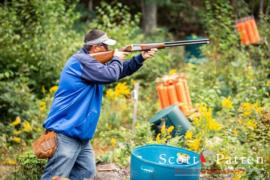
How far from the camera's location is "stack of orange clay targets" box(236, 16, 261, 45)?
37.2 ft

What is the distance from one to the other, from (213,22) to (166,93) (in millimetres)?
3190

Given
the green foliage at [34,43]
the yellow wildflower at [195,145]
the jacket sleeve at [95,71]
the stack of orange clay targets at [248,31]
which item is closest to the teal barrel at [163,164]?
the jacket sleeve at [95,71]

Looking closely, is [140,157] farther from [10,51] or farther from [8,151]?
[10,51]

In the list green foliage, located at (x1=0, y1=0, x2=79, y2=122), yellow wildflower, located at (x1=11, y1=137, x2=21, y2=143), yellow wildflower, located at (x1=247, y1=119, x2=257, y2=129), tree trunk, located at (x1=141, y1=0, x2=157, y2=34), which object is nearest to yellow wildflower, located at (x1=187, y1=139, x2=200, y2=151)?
yellow wildflower, located at (x1=247, y1=119, x2=257, y2=129)

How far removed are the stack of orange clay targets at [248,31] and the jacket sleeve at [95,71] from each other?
7.16 metres

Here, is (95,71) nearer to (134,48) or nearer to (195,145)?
(134,48)

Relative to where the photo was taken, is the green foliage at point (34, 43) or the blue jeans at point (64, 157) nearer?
the blue jeans at point (64, 157)

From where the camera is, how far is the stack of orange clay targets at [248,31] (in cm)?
1133

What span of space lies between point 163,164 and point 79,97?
1001 mm

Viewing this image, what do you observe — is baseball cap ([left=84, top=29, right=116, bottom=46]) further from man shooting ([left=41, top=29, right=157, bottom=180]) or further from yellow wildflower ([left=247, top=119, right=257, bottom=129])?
yellow wildflower ([left=247, top=119, right=257, bottom=129])

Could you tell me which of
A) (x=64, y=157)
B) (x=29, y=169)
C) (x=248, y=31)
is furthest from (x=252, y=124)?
(x=248, y=31)

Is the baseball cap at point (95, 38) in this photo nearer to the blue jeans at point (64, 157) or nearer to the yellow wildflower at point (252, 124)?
the blue jeans at point (64, 157)

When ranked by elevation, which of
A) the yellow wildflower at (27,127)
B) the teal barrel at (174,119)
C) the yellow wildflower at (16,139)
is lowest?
the yellow wildflower at (16,139)

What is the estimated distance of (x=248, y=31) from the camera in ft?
38.3
